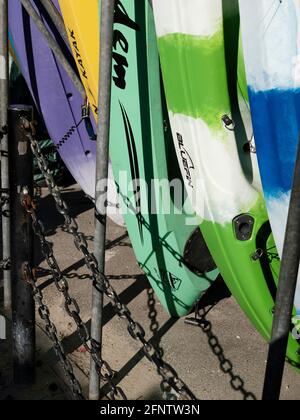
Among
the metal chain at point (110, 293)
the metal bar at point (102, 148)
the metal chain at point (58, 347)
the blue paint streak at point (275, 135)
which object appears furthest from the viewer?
the blue paint streak at point (275, 135)

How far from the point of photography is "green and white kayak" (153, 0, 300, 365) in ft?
8.21

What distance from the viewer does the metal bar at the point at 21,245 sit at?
8.10ft

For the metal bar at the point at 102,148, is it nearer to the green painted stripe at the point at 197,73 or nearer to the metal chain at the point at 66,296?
the metal chain at the point at 66,296

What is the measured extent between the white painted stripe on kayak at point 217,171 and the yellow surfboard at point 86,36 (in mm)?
790

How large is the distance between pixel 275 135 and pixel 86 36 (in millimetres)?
1360

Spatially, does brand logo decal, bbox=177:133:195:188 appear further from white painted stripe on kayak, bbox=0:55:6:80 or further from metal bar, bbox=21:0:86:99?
white painted stripe on kayak, bbox=0:55:6:80

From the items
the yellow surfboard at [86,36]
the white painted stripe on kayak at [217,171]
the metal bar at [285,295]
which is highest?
the yellow surfboard at [86,36]

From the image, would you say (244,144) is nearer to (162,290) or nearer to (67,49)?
(162,290)

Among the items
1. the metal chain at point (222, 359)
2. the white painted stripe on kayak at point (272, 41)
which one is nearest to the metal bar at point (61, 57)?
the white painted stripe on kayak at point (272, 41)

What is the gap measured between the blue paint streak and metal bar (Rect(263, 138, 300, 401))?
1155 mm

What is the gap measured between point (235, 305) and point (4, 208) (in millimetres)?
1510

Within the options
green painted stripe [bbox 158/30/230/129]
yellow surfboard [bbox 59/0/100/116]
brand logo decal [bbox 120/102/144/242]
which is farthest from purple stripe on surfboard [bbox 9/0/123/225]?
green painted stripe [bbox 158/30/230/129]

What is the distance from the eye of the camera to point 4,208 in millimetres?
3207

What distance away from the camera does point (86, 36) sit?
321 cm
